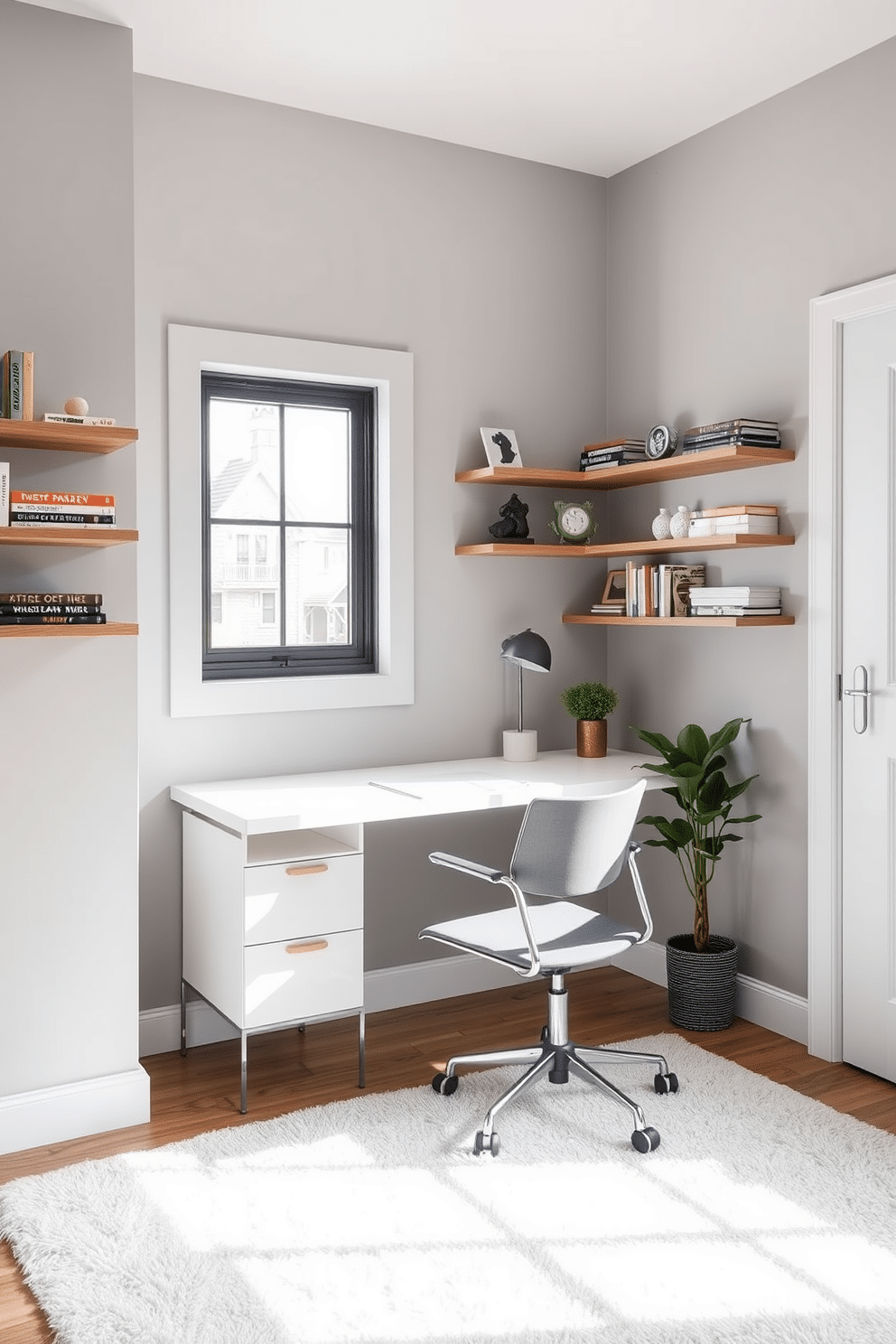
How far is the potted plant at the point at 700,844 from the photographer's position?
11.1ft

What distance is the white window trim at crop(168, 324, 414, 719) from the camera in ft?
10.7

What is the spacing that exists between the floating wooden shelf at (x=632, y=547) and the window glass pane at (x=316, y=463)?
0.44 meters

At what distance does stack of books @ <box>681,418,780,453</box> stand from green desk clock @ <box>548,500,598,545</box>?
52 centimetres

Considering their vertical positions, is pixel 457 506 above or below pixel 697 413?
below

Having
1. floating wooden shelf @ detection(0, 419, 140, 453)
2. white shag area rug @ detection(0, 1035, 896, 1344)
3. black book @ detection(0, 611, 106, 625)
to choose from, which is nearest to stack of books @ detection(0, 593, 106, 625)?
black book @ detection(0, 611, 106, 625)

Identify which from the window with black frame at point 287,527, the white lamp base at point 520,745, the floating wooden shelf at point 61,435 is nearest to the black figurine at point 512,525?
the window with black frame at point 287,527

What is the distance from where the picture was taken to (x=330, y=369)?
3480mm

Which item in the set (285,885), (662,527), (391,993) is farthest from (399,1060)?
(662,527)

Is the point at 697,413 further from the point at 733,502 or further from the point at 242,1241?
the point at 242,1241

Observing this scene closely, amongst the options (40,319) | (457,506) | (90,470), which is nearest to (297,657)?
(457,506)

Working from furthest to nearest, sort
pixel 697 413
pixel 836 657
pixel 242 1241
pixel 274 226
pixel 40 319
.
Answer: pixel 697 413, pixel 274 226, pixel 836 657, pixel 40 319, pixel 242 1241

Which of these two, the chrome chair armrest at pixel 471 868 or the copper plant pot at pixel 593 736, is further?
the copper plant pot at pixel 593 736

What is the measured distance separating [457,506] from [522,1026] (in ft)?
5.47

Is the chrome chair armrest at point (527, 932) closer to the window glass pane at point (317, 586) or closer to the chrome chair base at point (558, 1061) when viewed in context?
the chrome chair base at point (558, 1061)
